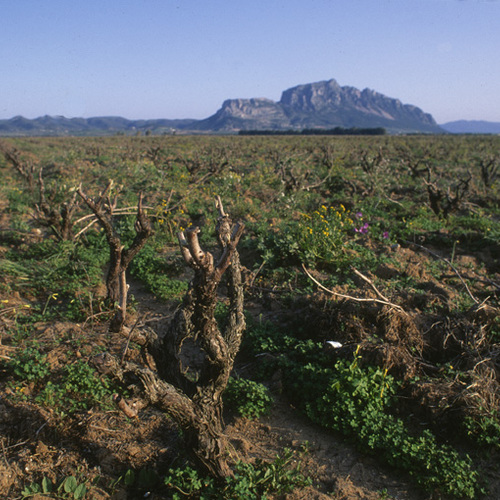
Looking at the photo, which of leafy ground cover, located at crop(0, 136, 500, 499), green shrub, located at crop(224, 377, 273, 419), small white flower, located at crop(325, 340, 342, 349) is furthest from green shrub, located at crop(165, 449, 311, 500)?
small white flower, located at crop(325, 340, 342, 349)

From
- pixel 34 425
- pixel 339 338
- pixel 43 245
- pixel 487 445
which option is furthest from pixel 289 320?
pixel 43 245

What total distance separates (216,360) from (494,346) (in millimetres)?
2981

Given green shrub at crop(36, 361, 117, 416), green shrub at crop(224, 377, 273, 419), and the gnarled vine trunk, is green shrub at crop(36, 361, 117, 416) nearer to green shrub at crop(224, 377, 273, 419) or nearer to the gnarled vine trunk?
the gnarled vine trunk

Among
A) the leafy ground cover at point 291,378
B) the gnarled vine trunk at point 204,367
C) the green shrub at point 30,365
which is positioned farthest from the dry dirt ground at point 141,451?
the gnarled vine trunk at point 204,367

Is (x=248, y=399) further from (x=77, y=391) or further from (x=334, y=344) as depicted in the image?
(x=77, y=391)

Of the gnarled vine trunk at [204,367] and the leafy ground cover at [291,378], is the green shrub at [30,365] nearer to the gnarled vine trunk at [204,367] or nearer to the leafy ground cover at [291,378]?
the leafy ground cover at [291,378]

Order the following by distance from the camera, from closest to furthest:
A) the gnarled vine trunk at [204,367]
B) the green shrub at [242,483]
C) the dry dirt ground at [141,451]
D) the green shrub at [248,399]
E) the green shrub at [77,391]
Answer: the gnarled vine trunk at [204,367] → the green shrub at [242,483] → the dry dirt ground at [141,451] → the green shrub at [77,391] → the green shrub at [248,399]

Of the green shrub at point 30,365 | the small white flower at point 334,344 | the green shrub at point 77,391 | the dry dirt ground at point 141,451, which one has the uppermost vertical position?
the small white flower at point 334,344

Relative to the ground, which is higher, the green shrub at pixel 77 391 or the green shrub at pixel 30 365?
the green shrub at pixel 30 365

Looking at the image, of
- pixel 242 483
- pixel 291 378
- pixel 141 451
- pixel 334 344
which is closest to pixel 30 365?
pixel 141 451

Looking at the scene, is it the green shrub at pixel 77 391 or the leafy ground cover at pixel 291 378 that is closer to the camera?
the leafy ground cover at pixel 291 378

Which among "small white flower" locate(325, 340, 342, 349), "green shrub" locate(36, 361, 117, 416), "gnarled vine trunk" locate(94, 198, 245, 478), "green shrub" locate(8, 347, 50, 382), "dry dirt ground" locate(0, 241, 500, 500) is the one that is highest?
"gnarled vine trunk" locate(94, 198, 245, 478)

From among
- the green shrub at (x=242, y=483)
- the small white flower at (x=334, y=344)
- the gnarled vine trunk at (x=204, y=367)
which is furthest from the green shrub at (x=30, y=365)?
the small white flower at (x=334, y=344)

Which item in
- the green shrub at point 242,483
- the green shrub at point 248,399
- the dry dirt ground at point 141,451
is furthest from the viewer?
the green shrub at point 248,399
